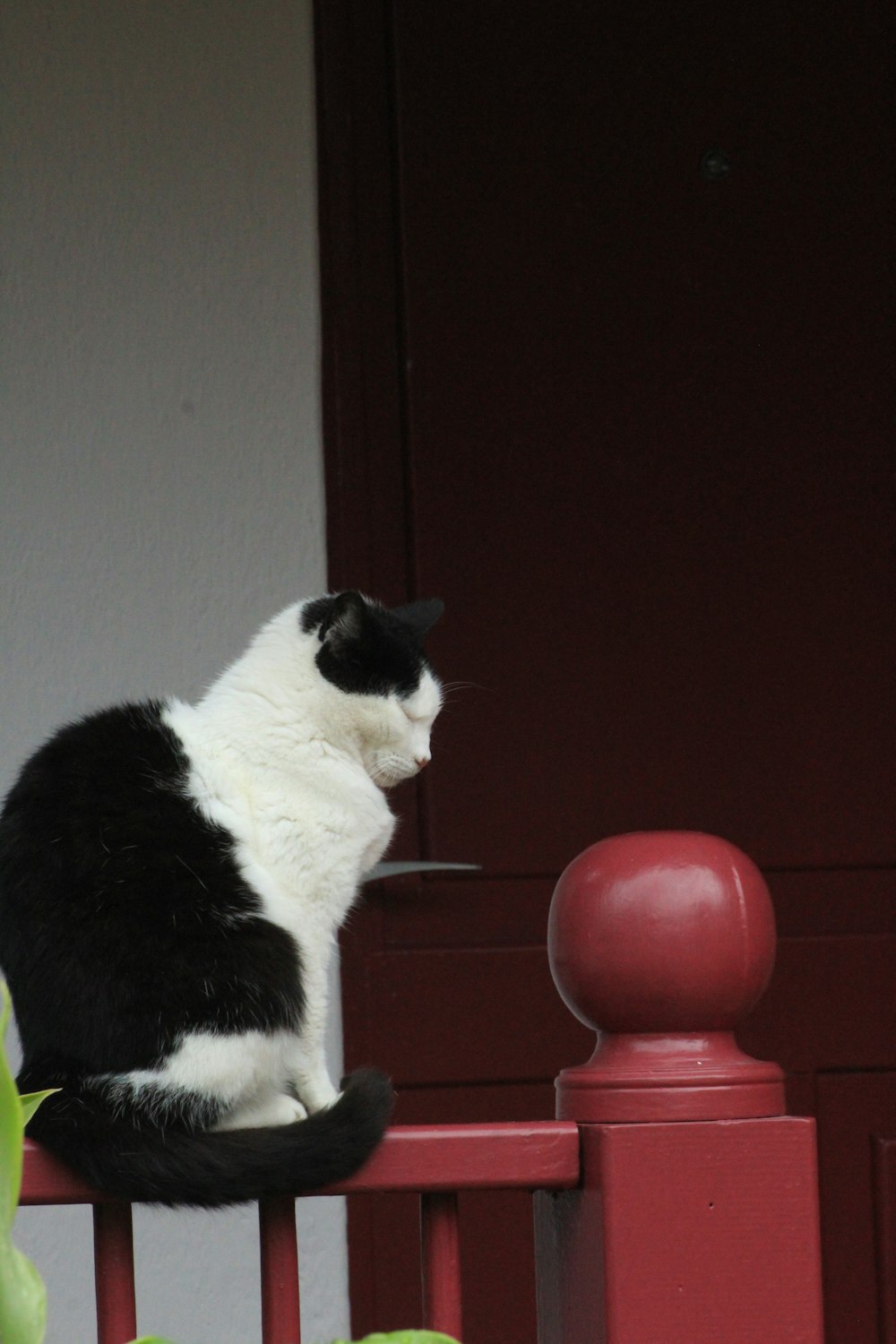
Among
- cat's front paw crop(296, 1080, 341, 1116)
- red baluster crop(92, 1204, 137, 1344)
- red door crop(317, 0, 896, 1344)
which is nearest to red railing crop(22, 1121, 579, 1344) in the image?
red baluster crop(92, 1204, 137, 1344)

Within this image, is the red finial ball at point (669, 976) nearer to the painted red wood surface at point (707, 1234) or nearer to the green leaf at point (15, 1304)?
the painted red wood surface at point (707, 1234)

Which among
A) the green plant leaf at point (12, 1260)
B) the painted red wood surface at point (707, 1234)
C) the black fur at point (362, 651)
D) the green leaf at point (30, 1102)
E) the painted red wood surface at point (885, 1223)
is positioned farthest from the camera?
the painted red wood surface at point (885, 1223)

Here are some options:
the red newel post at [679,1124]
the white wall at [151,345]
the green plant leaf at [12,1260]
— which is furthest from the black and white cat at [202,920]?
the white wall at [151,345]

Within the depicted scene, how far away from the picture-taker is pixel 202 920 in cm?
100

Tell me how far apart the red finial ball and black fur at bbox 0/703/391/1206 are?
0.15m

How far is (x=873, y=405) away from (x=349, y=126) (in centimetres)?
86

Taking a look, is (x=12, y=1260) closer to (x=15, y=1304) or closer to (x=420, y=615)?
(x=15, y=1304)

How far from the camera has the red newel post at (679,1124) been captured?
86 centimetres

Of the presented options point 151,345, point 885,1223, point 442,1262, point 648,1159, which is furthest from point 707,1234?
point 151,345

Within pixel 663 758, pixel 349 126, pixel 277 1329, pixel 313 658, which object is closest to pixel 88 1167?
pixel 277 1329

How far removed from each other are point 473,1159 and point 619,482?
1363 millimetres

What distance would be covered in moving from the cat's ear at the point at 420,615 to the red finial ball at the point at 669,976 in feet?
1.23

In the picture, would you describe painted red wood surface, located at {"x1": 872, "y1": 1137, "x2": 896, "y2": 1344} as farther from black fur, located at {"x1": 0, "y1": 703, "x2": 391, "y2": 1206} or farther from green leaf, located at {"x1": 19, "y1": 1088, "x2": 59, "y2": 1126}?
green leaf, located at {"x1": 19, "y1": 1088, "x2": 59, "y2": 1126}

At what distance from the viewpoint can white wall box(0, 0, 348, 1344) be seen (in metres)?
2.03
